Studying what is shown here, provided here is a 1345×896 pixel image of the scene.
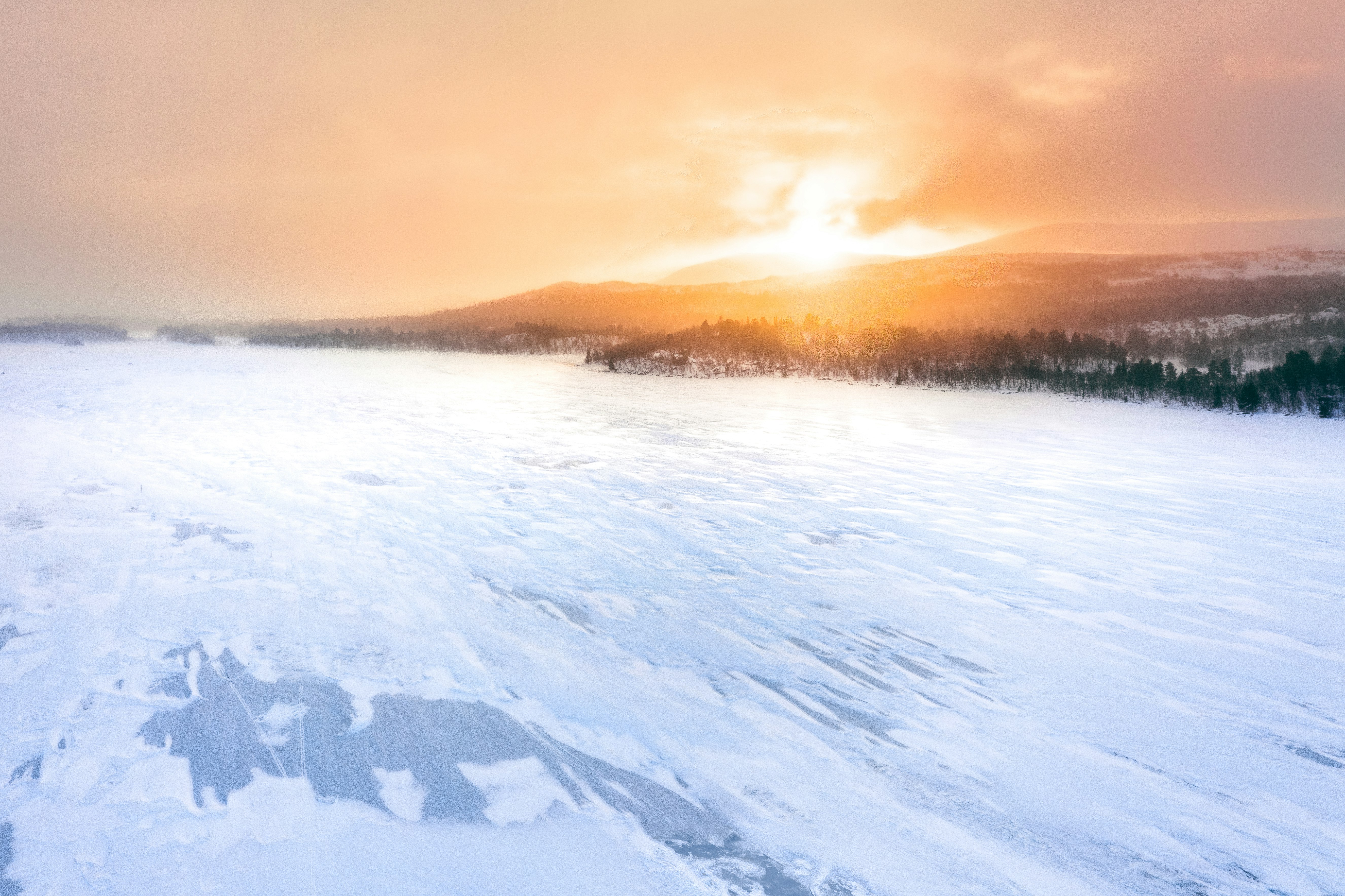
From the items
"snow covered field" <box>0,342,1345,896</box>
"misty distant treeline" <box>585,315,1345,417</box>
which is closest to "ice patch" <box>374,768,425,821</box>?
"snow covered field" <box>0,342,1345,896</box>

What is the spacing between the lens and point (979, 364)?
58.2 metres

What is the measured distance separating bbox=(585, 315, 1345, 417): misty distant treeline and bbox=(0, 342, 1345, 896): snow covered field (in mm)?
31940

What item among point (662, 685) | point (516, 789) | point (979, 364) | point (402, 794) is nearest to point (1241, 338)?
point (979, 364)

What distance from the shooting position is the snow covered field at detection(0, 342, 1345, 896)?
3.41 m

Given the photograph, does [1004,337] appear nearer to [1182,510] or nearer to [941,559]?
[1182,510]

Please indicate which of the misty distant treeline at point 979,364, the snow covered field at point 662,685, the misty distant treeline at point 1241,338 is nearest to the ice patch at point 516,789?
the snow covered field at point 662,685

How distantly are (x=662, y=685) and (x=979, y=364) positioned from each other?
199 ft

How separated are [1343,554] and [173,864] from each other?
12632 millimetres

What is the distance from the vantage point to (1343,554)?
28.0 feet

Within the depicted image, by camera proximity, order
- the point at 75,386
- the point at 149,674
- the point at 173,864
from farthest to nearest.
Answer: the point at 75,386, the point at 149,674, the point at 173,864

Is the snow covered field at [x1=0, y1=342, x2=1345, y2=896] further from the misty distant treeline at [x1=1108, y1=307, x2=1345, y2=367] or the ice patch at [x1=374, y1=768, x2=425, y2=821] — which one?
the misty distant treeline at [x1=1108, y1=307, x2=1345, y2=367]

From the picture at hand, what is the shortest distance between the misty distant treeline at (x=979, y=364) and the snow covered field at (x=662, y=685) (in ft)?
105

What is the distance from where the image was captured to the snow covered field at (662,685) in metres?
3.41

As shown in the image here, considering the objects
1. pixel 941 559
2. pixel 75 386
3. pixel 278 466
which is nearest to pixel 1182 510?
pixel 941 559
